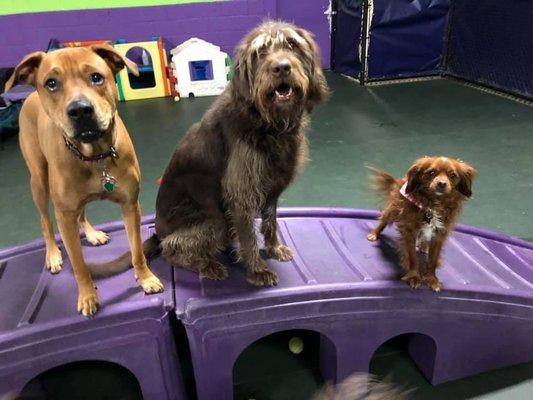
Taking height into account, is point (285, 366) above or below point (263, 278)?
below

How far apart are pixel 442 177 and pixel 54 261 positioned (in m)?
1.72

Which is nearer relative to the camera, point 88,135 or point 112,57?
point 88,135

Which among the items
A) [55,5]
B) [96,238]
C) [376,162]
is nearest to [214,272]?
[96,238]

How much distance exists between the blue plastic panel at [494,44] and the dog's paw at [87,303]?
5.64 m

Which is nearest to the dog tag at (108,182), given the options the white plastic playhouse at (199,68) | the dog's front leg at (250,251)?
the dog's front leg at (250,251)

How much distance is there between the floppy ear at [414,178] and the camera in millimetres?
1697

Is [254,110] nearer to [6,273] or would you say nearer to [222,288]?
[222,288]

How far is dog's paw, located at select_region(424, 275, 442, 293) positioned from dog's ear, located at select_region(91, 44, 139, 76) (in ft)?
4.63

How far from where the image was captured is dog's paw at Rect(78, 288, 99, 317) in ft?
5.33

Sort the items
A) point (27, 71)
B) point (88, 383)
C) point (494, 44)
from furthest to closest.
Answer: point (494, 44) < point (88, 383) < point (27, 71)

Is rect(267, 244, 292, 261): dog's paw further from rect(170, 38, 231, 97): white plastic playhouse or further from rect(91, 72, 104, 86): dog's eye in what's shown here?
rect(170, 38, 231, 97): white plastic playhouse

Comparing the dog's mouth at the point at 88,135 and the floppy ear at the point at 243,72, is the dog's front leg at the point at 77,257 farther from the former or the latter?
the floppy ear at the point at 243,72

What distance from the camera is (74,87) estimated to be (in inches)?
51.2

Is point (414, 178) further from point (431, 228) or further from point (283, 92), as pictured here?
point (283, 92)
